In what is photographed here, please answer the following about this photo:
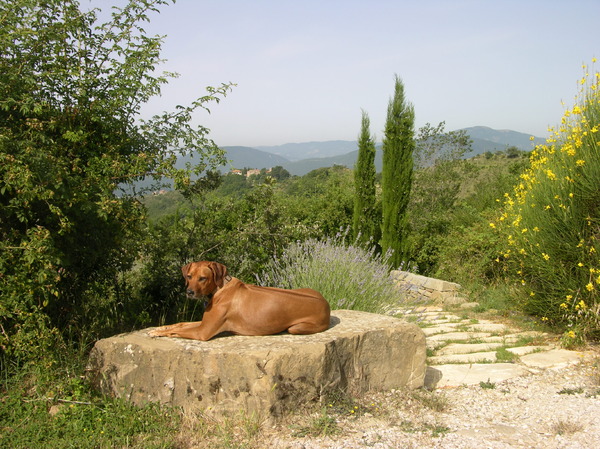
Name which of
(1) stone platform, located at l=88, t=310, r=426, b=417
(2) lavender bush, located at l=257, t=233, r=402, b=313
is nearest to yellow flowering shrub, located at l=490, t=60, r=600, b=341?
(2) lavender bush, located at l=257, t=233, r=402, b=313

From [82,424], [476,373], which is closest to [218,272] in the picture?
[82,424]

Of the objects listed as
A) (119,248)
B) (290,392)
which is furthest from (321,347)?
(119,248)

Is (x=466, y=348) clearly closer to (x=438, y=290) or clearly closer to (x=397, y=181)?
(x=438, y=290)

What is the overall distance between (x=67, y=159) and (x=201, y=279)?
187cm

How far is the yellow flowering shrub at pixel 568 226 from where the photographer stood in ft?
18.2

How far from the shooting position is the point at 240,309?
151 inches

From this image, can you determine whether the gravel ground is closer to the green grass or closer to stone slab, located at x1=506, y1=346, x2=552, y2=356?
the green grass

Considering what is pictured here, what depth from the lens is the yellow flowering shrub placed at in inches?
218

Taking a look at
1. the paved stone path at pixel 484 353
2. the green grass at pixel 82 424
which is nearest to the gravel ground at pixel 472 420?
the paved stone path at pixel 484 353

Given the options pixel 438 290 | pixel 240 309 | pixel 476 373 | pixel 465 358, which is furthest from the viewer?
pixel 438 290

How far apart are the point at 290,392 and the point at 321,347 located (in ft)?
1.31

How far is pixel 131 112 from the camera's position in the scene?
5.18m

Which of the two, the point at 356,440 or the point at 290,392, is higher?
the point at 290,392

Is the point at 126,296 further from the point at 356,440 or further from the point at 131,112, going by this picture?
the point at 356,440
